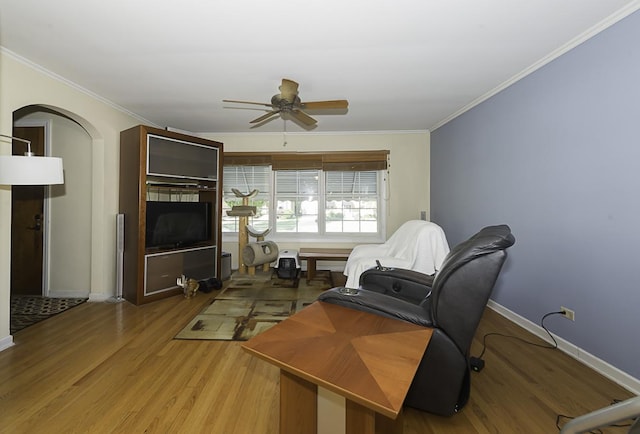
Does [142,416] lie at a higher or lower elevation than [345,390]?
lower

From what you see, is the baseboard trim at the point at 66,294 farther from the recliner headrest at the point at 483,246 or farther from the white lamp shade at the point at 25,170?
the recliner headrest at the point at 483,246

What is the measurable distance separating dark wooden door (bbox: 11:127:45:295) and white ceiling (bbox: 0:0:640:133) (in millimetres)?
1638

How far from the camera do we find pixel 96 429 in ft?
4.79

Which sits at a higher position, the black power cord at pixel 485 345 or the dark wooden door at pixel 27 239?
the dark wooden door at pixel 27 239

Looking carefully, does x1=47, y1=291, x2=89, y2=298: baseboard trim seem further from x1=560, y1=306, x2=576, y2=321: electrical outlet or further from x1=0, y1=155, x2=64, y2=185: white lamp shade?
x1=560, y1=306, x2=576, y2=321: electrical outlet

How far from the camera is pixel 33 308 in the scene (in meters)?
3.03

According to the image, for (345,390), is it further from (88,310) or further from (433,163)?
(433,163)

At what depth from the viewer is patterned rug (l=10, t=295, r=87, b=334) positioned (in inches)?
106

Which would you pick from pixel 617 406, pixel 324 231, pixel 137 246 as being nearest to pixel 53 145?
pixel 137 246

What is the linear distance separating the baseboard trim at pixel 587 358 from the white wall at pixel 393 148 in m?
2.28

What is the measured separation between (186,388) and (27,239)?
11.1 ft

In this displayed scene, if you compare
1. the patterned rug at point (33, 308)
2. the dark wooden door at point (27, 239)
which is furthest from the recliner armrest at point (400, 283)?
the dark wooden door at point (27, 239)

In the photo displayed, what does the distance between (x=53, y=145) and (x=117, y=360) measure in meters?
2.94

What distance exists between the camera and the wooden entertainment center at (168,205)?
324cm
